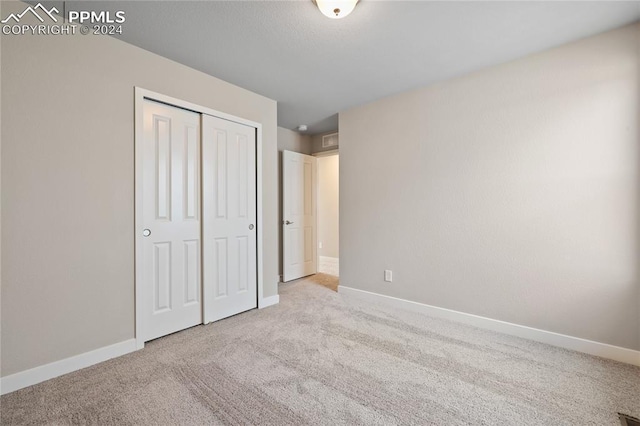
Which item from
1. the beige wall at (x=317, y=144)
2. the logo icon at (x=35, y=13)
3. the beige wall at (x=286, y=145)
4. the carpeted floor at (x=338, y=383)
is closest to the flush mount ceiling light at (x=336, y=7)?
the logo icon at (x=35, y=13)

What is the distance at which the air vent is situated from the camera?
4674 mm

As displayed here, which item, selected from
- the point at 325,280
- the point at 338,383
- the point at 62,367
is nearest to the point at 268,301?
the point at 325,280

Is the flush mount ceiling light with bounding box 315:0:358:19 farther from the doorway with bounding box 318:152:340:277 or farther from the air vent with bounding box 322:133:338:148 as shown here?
the doorway with bounding box 318:152:340:277

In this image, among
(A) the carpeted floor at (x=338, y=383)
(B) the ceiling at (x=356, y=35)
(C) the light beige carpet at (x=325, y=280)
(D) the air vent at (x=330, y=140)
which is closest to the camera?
Answer: (A) the carpeted floor at (x=338, y=383)

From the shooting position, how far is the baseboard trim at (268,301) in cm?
319

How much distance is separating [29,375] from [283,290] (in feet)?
8.33

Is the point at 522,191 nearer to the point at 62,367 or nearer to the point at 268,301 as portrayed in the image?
the point at 268,301

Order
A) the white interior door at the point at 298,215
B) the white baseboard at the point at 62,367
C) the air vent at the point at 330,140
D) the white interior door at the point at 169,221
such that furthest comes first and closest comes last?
the air vent at the point at 330,140 < the white interior door at the point at 298,215 < the white interior door at the point at 169,221 < the white baseboard at the point at 62,367

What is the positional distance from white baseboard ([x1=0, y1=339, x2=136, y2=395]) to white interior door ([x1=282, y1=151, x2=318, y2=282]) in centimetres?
244

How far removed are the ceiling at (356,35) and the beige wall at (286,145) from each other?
162 centimetres

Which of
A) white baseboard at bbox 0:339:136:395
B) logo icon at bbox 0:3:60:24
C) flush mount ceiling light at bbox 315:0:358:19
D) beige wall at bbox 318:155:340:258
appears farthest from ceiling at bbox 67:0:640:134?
beige wall at bbox 318:155:340:258

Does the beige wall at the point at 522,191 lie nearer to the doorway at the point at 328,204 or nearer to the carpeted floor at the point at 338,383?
the carpeted floor at the point at 338,383

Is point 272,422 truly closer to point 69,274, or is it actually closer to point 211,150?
point 69,274

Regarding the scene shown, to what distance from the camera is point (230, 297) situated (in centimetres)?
294
